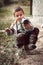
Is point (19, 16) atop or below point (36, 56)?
atop

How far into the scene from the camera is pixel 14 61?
868mm

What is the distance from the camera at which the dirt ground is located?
86 centimetres

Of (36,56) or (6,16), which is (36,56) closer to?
(36,56)

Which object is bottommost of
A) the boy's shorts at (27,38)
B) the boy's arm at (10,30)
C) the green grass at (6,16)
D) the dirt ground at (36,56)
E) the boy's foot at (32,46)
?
the dirt ground at (36,56)

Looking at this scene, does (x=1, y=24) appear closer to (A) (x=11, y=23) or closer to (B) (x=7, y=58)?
(A) (x=11, y=23)

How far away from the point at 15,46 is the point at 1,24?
152 millimetres

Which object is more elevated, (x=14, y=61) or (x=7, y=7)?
(x=7, y=7)

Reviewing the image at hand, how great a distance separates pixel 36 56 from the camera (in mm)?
877

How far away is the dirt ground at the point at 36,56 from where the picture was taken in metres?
0.86

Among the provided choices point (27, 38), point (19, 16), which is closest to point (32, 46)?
point (27, 38)

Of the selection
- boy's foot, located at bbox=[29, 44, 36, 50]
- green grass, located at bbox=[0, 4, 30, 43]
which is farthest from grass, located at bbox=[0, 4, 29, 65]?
boy's foot, located at bbox=[29, 44, 36, 50]

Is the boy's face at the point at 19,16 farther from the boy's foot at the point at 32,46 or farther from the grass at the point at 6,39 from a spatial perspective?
the boy's foot at the point at 32,46

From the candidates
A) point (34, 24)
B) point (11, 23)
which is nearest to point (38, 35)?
point (34, 24)

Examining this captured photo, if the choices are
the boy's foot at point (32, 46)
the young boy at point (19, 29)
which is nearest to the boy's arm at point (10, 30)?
the young boy at point (19, 29)
